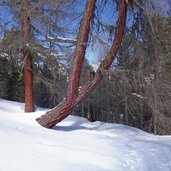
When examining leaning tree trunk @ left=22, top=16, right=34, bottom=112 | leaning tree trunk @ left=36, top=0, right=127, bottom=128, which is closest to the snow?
leaning tree trunk @ left=36, top=0, right=127, bottom=128

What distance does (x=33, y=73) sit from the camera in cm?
1326

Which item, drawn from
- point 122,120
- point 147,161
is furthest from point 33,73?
point 122,120

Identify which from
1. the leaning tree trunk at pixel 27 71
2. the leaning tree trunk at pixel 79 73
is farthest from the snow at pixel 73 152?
the leaning tree trunk at pixel 27 71

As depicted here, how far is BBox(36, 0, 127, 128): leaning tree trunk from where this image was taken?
10102 mm

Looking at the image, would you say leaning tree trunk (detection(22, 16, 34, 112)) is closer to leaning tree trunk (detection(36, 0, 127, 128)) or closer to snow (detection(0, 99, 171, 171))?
snow (detection(0, 99, 171, 171))

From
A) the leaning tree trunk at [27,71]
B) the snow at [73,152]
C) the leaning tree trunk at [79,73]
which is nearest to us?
the snow at [73,152]

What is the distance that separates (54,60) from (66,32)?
1426 mm

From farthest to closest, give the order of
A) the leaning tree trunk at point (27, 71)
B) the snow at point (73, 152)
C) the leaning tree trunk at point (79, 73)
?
the leaning tree trunk at point (27, 71), the leaning tree trunk at point (79, 73), the snow at point (73, 152)

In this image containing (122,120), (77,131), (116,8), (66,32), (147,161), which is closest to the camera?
(147,161)

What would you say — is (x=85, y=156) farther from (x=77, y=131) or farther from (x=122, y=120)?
(x=122, y=120)

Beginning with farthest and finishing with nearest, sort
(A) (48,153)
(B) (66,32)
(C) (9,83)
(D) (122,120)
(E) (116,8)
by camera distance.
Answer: (D) (122,120), (C) (9,83), (B) (66,32), (E) (116,8), (A) (48,153)

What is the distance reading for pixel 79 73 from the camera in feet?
33.3

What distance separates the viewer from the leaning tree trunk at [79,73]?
10102mm

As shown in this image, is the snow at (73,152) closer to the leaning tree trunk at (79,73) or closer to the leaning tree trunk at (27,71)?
the leaning tree trunk at (79,73)
